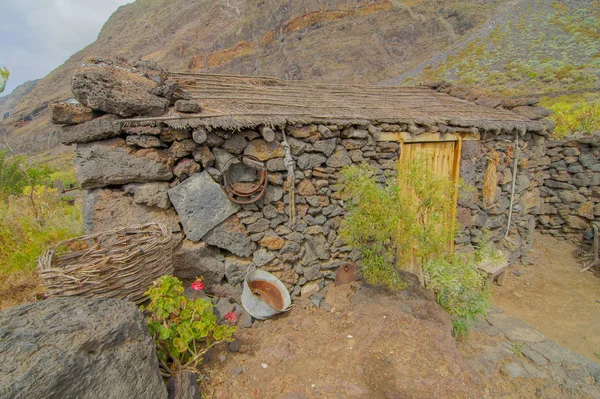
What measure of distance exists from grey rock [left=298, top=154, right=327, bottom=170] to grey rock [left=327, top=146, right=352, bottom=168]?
4.2 inches

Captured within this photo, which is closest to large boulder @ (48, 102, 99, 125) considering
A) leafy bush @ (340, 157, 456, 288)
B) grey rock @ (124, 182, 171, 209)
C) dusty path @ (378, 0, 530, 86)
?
grey rock @ (124, 182, 171, 209)

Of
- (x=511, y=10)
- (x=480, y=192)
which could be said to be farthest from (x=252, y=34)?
(x=480, y=192)

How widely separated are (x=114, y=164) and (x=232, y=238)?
1488 mm

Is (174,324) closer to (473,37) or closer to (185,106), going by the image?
(185,106)

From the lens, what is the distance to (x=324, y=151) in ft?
13.0

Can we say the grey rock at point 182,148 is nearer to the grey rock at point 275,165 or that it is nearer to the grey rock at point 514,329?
the grey rock at point 275,165

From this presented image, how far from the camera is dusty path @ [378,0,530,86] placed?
3259 centimetres

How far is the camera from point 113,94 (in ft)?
10.0

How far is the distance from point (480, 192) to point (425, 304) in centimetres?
324

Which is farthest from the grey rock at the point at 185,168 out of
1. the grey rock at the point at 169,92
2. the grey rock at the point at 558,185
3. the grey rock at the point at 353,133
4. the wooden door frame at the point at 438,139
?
the grey rock at the point at 558,185

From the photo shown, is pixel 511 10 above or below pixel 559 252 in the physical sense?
above

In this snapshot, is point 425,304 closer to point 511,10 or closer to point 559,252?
point 559,252

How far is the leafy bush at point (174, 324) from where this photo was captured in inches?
94.5

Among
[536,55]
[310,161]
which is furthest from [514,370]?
[536,55]
